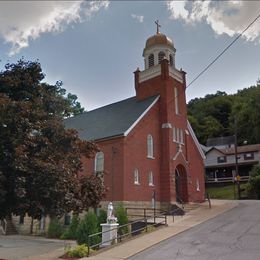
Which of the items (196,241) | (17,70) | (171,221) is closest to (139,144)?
(171,221)

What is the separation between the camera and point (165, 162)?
110 ft

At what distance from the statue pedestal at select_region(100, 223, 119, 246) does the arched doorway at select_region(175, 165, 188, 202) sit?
1666 centimetres

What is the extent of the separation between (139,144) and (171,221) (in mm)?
8825

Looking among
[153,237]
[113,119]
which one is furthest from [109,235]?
[113,119]

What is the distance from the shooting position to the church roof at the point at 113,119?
106 ft

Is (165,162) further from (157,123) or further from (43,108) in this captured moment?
(43,108)


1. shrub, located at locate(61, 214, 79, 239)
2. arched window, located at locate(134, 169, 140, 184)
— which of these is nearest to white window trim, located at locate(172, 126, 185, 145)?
arched window, located at locate(134, 169, 140, 184)

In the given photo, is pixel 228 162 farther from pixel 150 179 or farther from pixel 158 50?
pixel 150 179

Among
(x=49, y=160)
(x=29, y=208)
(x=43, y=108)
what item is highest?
(x=43, y=108)

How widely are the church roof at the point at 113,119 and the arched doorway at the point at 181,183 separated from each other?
634cm

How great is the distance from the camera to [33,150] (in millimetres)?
14773

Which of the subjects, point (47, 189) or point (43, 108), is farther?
point (43, 108)

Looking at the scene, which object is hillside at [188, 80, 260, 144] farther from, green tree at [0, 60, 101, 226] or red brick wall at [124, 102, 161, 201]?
green tree at [0, 60, 101, 226]

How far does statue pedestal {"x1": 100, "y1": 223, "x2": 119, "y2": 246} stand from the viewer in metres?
18.2
